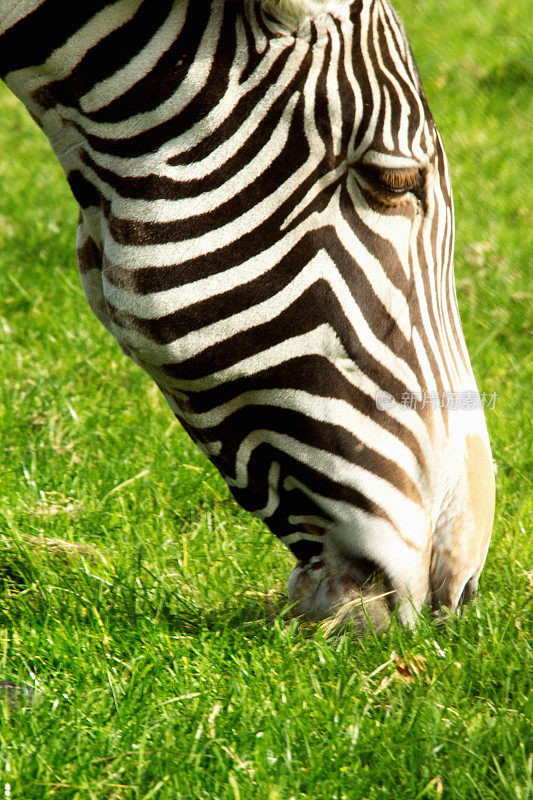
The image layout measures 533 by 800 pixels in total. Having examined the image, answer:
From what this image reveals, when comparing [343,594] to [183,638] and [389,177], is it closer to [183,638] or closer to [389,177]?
Answer: [183,638]

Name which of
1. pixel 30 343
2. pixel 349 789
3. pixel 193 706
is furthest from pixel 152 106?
pixel 30 343

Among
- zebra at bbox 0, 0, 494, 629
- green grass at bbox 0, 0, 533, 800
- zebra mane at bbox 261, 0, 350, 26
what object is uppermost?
zebra mane at bbox 261, 0, 350, 26

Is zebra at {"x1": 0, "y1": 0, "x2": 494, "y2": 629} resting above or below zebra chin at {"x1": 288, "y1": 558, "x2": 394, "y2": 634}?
above

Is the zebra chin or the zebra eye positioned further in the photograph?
the zebra chin

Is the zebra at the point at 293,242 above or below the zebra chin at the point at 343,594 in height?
above

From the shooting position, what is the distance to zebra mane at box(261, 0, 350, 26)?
2.06 m

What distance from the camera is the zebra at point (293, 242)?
2139mm

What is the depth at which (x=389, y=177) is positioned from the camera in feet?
7.05

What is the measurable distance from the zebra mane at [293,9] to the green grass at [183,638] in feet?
5.02

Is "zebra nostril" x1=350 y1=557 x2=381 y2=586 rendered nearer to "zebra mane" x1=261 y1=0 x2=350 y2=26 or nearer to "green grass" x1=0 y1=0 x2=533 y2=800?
"green grass" x1=0 y1=0 x2=533 y2=800

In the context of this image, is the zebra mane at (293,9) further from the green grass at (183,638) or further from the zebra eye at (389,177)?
the green grass at (183,638)

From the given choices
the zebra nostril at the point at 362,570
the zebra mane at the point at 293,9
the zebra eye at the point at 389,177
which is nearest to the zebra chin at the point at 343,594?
the zebra nostril at the point at 362,570

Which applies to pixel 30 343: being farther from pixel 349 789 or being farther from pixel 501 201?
pixel 501 201

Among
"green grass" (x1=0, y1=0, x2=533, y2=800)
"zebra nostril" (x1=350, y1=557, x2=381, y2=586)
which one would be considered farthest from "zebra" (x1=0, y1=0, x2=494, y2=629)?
"green grass" (x1=0, y1=0, x2=533, y2=800)
